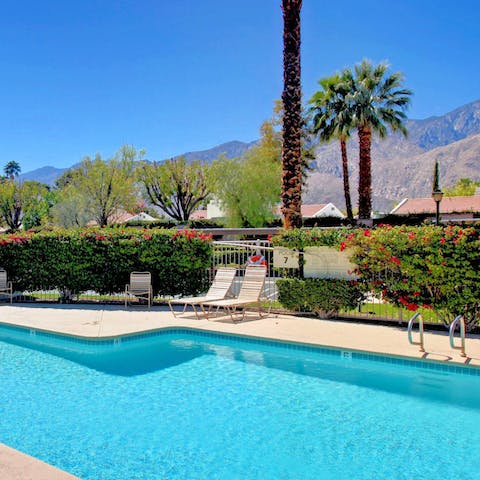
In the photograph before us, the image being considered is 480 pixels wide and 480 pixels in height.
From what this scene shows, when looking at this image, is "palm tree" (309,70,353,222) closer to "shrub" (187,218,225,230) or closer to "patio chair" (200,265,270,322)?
"shrub" (187,218,225,230)

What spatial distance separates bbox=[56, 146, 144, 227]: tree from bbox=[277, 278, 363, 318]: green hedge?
1362 inches

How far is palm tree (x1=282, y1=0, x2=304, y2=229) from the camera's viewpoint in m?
15.5

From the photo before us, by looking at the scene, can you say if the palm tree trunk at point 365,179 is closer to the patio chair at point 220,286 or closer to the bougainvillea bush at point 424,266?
the patio chair at point 220,286

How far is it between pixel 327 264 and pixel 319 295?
0.69 metres

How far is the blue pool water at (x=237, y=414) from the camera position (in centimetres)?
498

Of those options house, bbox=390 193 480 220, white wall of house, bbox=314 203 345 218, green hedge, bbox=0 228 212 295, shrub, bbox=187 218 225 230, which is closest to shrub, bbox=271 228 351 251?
green hedge, bbox=0 228 212 295

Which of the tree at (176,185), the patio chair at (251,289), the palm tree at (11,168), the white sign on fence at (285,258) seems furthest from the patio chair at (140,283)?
the palm tree at (11,168)

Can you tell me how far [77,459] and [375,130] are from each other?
97.6 ft

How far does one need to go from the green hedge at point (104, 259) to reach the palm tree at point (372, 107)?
1938cm

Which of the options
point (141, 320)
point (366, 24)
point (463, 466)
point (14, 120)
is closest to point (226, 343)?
point (141, 320)

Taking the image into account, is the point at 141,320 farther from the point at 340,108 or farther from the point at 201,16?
the point at 340,108

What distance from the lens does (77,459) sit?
199 inches

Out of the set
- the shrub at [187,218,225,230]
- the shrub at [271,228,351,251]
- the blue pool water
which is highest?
the shrub at [187,218,225,230]

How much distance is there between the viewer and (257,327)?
409 inches
